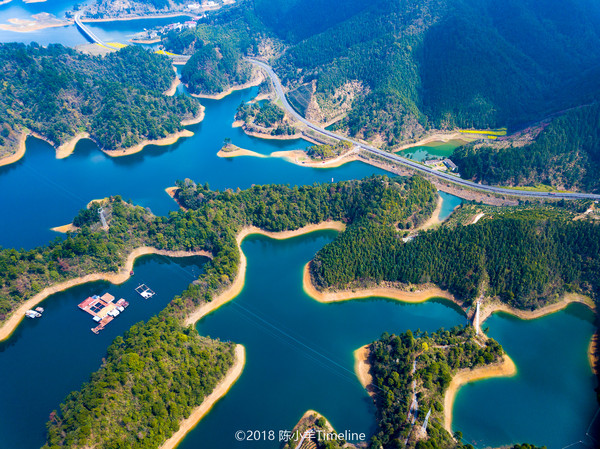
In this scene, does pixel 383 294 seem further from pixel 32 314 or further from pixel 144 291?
pixel 32 314

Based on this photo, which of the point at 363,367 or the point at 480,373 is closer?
the point at 480,373

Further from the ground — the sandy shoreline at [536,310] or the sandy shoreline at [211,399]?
the sandy shoreline at [536,310]

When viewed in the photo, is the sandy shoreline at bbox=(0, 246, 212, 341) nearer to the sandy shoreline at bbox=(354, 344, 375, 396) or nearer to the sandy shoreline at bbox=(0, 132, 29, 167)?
the sandy shoreline at bbox=(354, 344, 375, 396)

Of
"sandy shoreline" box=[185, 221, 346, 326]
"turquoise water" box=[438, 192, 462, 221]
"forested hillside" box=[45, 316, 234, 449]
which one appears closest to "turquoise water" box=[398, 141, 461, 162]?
"turquoise water" box=[438, 192, 462, 221]

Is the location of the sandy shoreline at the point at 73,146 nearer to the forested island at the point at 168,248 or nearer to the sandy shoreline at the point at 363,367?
the forested island at the point at 168,248

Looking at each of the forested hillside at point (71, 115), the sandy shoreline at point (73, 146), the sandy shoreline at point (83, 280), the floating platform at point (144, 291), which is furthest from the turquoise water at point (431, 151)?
the floating platform at point (144, 291)

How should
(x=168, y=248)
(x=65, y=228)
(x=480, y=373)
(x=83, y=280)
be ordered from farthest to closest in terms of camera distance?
(x=65, y=228), (x=168, y=248), (x=83, y=280), (x=480, y=373)

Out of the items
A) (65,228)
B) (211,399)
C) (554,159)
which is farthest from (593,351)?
(65,228)

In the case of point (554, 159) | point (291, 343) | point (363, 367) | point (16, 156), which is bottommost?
point (363, 367)
